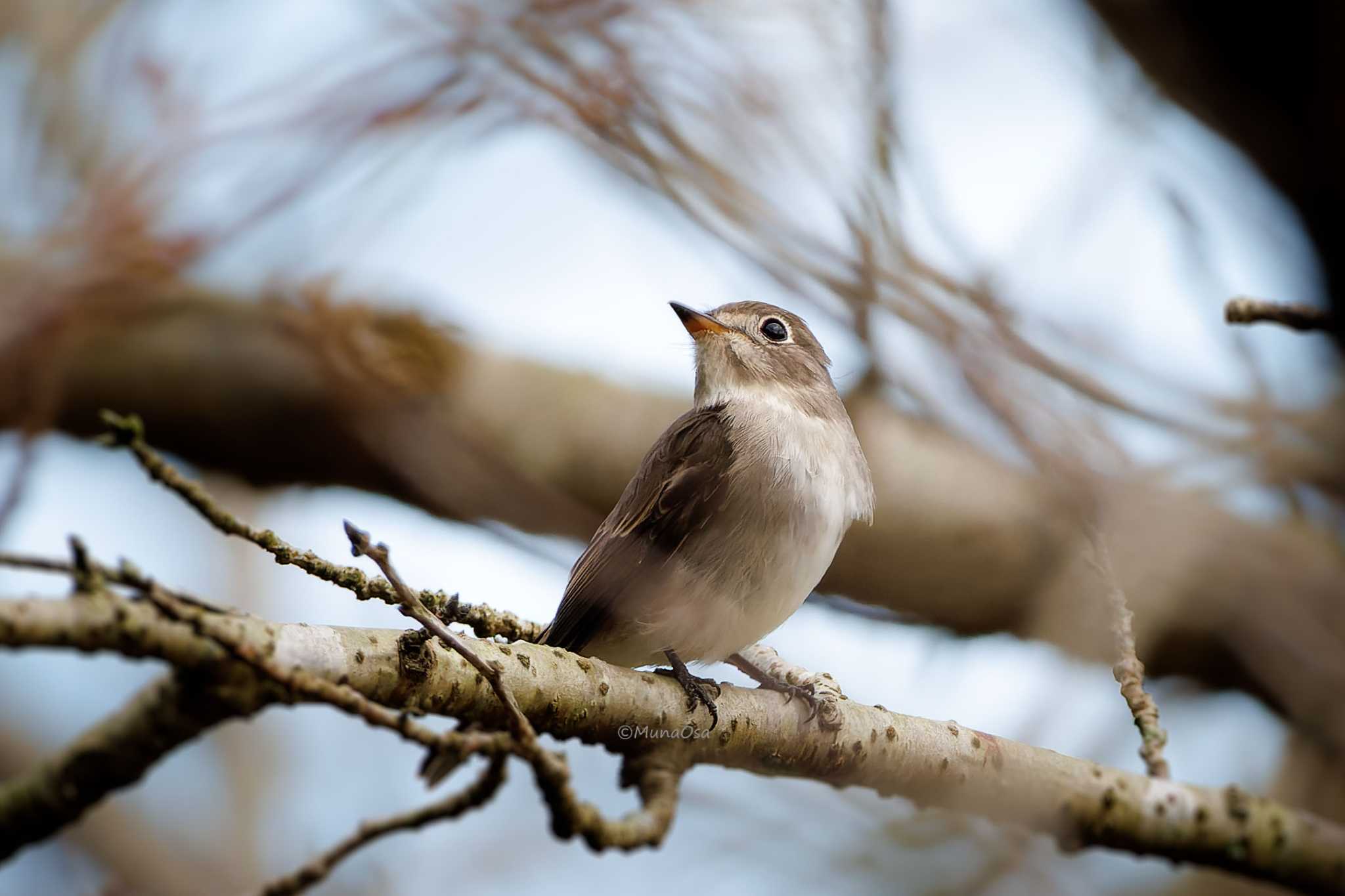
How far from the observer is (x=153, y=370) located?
7.58 metres

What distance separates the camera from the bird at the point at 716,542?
150 inches

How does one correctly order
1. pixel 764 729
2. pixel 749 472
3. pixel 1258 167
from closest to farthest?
1. pixel 764 729
2. pixel 749 472
3. pixel 1258 167

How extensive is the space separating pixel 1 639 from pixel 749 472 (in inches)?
102

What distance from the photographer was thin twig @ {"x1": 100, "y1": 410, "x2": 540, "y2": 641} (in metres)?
1.97

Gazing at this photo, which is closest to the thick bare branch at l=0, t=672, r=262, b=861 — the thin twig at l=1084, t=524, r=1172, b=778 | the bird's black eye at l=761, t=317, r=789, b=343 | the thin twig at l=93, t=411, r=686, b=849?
the thin twig at l=93, t=411, r=686, b=849

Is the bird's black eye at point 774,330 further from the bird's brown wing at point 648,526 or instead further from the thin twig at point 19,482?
the thin twig at point 19,482

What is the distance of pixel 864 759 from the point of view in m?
3.32

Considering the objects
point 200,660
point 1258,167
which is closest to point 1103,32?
point 1258,167

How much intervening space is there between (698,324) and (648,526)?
39.2 inches

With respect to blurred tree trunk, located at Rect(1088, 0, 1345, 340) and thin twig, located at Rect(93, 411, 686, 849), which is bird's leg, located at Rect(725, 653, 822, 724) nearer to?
thin twig, located at Rect(93, 411, 686, 849)

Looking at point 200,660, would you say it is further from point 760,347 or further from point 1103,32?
point 1103,32

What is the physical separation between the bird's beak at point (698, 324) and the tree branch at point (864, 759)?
5.28 ft

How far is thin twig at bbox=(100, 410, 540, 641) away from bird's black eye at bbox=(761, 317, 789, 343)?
2290 millimetres

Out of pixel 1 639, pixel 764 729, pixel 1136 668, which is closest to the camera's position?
A: pixel 1 639
